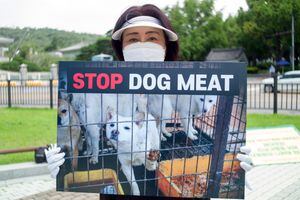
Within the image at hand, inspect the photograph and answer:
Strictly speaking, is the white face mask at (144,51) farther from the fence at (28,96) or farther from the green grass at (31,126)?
the fence at (28,96)

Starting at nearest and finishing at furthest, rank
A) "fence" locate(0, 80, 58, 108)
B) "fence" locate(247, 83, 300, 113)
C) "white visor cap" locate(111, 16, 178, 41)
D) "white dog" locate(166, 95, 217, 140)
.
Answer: "white dog" locate(166, 95, 217, 140) < "white visor cap" locate(111, 16, 178, 41) < "fence" locate(247, 83, 300, 113) < "fence" locate(0, 80, 58, 108)

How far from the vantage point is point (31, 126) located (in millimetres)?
10453

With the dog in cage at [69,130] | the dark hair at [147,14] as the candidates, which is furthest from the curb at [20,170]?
the dog in cage at [69,130]

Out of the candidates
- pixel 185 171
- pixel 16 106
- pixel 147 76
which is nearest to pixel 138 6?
pixel 147 76

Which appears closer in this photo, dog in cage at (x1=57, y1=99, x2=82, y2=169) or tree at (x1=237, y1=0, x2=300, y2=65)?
dog in cage at (x1=57, y1=99, x2=82, y2=169)

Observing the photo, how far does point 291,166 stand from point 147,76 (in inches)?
217

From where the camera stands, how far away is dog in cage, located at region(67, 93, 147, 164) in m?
2.13

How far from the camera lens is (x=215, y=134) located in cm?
211

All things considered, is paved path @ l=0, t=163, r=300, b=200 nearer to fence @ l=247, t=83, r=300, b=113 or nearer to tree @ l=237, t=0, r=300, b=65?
fence @ l=247, t=83, r=300, b=113

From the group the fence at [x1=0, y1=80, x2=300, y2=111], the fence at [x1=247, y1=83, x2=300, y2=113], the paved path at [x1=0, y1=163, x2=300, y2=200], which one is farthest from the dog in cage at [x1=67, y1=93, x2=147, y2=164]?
the fence at [x1=0, y1=80, x2=300, y2=111]

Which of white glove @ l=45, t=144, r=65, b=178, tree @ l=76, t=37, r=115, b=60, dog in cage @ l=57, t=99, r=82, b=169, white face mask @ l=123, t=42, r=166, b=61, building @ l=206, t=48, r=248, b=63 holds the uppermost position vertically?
tree @ l=76, t=37, r=115, b=60

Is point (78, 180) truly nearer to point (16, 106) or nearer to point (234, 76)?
point (234, 76)

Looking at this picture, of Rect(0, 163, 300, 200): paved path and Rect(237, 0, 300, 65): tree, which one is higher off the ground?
Rect(237, 0, 300, 65): tree

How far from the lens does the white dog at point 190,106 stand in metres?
2.10
